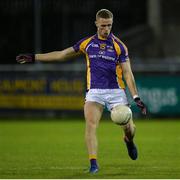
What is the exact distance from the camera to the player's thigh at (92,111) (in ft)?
36.0

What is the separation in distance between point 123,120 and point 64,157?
285 centimetres

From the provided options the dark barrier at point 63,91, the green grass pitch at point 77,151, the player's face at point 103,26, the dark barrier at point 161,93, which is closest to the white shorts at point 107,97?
the player's face at point 103,26

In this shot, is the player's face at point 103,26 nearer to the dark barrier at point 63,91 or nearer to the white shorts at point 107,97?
the white shorts at point 107,97

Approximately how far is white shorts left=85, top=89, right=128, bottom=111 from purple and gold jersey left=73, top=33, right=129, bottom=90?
63 millimetres

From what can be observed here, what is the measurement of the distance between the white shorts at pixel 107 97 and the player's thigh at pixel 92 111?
7 cm

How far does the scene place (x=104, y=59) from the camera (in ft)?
36.8

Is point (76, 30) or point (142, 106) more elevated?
point (76, 30)

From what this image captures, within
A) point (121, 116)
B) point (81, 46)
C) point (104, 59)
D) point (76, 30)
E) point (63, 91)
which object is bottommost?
A: point (121, 116)

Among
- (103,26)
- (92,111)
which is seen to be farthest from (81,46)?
(92,111)

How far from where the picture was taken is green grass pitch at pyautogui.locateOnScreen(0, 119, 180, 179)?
35.7 ft

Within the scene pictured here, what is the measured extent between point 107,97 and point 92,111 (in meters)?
0.39

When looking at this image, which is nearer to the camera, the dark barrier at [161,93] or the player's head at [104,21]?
the player's head at [104,21]

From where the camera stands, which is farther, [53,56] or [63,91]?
[63,91]

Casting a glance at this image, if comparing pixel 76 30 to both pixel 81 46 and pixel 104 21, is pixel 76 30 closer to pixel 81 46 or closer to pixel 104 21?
pixel 81 46
